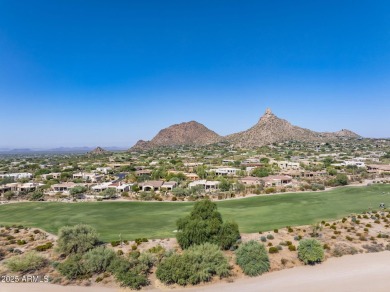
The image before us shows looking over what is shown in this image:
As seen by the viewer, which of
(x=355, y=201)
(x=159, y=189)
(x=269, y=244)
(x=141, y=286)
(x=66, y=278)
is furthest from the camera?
(x=159, y=189)

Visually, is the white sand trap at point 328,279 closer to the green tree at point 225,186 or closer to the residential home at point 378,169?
the green tree at point 225,186

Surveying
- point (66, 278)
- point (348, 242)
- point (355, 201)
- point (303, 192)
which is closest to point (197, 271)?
point (66, 278)

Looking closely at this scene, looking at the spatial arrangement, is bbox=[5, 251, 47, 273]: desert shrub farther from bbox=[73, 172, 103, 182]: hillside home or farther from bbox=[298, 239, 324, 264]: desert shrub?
bbox=[73, 172, 103, 182]: hillside home

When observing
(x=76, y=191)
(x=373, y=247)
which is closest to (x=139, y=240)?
(x=373, y=247)

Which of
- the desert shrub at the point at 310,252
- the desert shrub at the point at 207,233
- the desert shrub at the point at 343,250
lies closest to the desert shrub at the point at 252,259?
the desert shrub at the point at 207,233

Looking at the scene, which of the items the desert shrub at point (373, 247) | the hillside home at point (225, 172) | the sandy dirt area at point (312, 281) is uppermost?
the hillside home at point (225, 172)

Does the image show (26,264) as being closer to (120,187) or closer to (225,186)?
(120,187)

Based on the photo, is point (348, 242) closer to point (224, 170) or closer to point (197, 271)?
point (197, 271)
